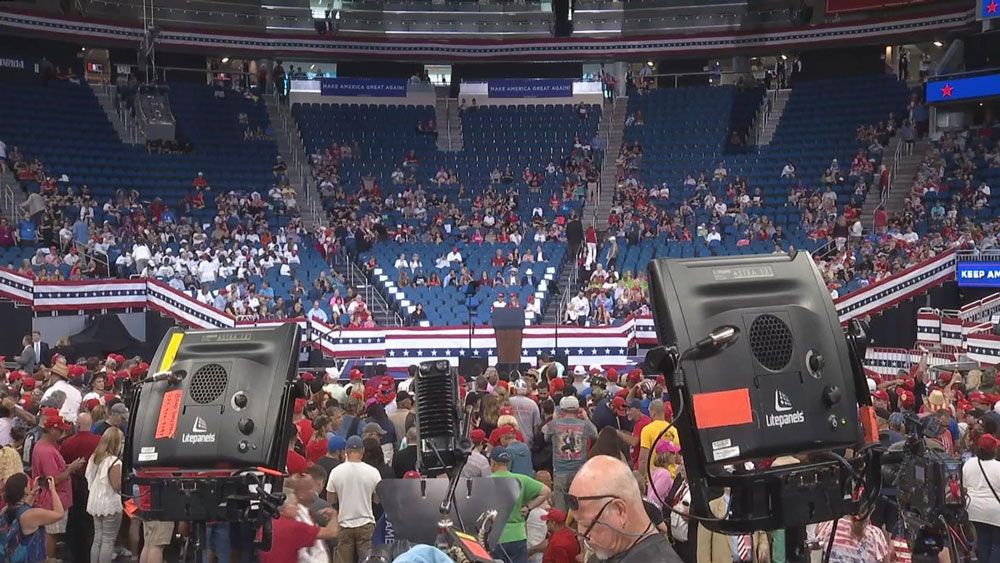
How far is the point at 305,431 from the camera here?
29.3 ft

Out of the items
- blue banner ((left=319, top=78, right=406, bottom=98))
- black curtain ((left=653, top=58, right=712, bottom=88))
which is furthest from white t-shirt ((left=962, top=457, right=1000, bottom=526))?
black curtain ((left=653, top=58, right=712, bottom=88))

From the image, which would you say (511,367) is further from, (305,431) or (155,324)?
(305,431)

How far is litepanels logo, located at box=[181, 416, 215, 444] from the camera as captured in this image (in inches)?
170

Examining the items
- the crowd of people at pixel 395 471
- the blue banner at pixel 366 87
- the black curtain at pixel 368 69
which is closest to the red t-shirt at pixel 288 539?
the crowd of people at pixel 395 471

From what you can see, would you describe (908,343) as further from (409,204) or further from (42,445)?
(42,445)

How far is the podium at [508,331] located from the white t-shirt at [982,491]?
13.6 meters

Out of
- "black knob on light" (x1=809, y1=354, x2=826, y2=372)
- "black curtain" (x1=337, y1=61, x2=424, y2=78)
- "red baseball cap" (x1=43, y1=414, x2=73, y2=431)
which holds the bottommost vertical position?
"red baseball cap" (x1=43, y1=414, x2=73, y2=431)

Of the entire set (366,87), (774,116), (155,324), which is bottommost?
(155,324)

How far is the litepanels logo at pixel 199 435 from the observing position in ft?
14.1

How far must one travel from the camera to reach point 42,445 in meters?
8.31

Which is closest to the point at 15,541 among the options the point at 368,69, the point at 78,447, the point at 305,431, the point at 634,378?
the point at 78,447

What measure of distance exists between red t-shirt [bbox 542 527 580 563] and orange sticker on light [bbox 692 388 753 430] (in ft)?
10.3

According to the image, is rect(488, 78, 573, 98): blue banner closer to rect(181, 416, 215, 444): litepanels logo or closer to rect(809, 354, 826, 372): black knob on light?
rect(181, 416, 215, 444): litepanels logo

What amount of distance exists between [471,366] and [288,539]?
44.4 ft
